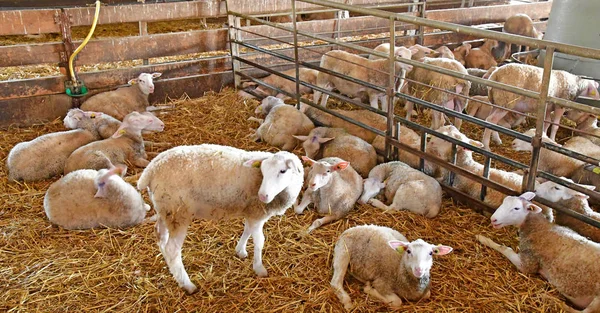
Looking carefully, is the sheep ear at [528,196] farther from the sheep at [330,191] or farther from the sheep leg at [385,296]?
the sheep at [330,191]

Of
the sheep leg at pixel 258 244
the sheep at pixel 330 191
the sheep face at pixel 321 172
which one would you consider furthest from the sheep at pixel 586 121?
the sheep leg at pixel 258 244

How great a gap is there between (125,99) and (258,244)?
428cm

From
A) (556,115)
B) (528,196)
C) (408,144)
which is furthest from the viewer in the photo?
(556,115)

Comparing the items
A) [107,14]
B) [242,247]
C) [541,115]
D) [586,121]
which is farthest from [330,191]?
[107,14]

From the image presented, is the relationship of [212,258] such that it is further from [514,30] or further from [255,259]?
[514,30]

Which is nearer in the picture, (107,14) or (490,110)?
(490,110)

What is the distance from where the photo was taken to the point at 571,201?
178 inches

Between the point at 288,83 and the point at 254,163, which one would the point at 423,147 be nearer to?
the point at 254,163

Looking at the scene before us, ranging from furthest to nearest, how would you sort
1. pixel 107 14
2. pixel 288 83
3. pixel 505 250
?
1. pixel 288 83
2. pixel 107 14
3. pixel 505 250

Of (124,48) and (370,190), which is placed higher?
(124,48)

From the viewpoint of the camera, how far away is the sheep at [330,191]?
15.9ft

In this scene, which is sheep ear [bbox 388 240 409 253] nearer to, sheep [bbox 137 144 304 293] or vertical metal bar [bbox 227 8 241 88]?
sheep [bbox 137 144 304 293]

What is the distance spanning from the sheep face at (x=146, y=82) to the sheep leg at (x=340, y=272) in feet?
14.7

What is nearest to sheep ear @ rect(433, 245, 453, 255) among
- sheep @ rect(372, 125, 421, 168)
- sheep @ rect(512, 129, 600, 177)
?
sheep @ rect(372, 125, 421, 168)
